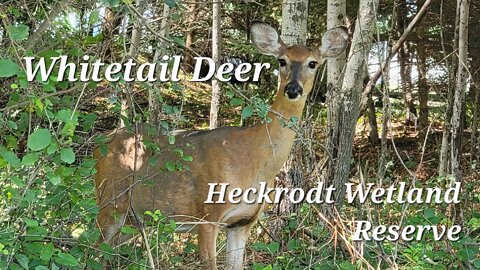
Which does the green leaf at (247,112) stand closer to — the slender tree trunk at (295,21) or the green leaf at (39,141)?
the green leaf at (39,141)

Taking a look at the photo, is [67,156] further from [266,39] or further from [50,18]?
[266,39]

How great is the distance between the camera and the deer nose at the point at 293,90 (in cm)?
594

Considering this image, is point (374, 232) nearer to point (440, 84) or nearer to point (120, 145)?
point (120, 145)

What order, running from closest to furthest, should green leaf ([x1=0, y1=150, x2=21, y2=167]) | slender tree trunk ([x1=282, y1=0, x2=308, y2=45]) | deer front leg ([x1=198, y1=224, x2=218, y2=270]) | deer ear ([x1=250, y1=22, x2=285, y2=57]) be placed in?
green leaf ([x1=0, y1=150, x2=21, y2=167]), deer front leg ([x1=198, y1=224, x2=218, y2=270]), deer ear ([x1=250, y1=22, x2=285, y2=57]), slender tree trunk ([x1=282, y1=0, x2=308, y2=45])

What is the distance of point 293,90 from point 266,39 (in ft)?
2.78

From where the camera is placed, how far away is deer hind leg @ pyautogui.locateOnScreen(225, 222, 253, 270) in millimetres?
6047

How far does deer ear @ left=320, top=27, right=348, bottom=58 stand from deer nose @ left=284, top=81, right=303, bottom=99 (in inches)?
30.8

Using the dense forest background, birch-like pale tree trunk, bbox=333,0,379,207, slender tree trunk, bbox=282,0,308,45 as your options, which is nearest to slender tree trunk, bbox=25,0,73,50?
the dense forest background

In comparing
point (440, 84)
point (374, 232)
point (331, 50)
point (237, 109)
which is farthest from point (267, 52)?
point (237, 109)

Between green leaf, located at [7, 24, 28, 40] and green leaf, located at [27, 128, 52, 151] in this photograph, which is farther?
green leaf, located at [7, 24, 28, 40]

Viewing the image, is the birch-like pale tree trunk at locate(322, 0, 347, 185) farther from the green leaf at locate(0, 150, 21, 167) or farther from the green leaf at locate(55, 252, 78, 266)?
the green leaf at locate(0, 150, 21, 167)

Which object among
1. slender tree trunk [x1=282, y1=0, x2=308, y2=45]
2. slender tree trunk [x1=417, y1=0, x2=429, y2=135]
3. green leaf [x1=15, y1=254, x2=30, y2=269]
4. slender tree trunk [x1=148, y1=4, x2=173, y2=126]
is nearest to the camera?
green leaf [x1=15, y1=254, x2=30, y2=269]

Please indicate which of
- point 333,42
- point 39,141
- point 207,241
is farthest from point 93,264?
point 333,42

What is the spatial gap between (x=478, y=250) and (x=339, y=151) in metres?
2.70
